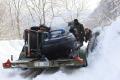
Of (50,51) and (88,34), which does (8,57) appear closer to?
(88,34)

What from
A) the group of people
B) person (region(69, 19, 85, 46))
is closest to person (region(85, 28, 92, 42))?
the group of people

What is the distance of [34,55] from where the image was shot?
1226 centimetres

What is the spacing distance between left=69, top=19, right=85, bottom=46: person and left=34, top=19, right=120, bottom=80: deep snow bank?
90cm

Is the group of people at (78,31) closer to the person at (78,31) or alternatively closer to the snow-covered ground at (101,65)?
the person at (78,31)

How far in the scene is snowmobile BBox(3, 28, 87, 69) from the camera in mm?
11617

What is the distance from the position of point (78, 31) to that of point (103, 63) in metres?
2.76

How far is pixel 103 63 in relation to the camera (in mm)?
10492

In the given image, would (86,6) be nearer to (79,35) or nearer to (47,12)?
(47,12)

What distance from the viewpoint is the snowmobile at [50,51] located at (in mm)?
11617

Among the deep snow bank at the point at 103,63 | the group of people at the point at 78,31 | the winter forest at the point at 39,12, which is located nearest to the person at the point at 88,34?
the group of people at the point at 78,31

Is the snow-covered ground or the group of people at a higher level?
the group of people

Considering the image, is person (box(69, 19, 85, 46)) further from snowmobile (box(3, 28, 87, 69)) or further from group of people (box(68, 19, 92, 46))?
snowmobile (box(3, 28, 87, 69))

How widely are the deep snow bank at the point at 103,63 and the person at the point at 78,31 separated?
0.90m

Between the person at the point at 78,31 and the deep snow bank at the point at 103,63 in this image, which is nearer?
the deep snow bank at the point at 103,63
